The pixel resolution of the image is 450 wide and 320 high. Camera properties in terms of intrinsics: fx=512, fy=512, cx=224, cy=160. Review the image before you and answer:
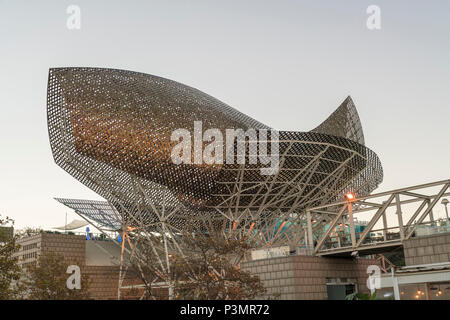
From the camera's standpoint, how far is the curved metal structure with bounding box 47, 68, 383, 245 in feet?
135

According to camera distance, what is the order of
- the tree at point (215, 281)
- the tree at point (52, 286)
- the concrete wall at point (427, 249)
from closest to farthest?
the concrete wall at point (427, 249) < the tree at point (215, 281) < the tree at point (52, 286)

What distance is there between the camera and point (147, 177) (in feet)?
147

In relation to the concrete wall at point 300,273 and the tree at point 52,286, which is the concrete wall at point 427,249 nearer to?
the concrete wall at point 300,273

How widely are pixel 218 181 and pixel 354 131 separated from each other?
64.2 ft

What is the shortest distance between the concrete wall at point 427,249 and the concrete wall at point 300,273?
5.72 meters

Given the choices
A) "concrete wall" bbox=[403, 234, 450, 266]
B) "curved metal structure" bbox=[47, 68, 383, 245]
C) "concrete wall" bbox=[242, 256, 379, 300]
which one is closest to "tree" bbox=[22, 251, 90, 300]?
"concrete wall" bbox=[242, 256, 379, 300]

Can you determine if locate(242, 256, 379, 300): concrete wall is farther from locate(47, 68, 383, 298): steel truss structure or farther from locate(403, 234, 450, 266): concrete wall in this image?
locate(47, 68, 383, 298): steel truss structure

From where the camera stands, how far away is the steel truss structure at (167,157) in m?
41.2

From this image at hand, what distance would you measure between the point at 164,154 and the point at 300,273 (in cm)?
1837

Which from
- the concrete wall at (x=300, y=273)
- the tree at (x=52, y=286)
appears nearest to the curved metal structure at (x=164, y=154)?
the concrete wall at (x=300, y=273)

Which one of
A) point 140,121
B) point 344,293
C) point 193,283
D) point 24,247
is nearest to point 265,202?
point 140,121

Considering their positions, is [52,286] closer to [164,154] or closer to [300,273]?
[300,273]

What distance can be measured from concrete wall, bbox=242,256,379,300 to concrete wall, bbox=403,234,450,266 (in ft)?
18.8

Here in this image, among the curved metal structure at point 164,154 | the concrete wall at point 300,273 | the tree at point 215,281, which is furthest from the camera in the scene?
the curved metal structure at point 164,154
